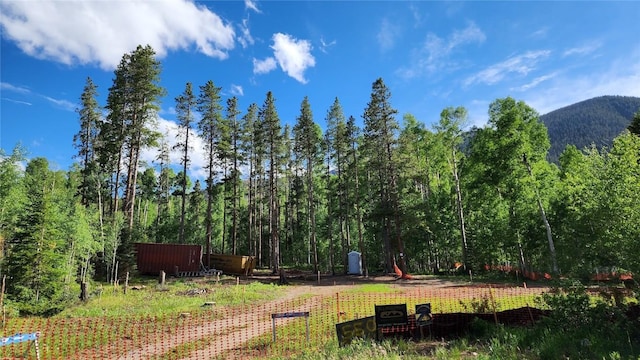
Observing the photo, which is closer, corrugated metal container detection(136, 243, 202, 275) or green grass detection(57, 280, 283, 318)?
green grass detection(57, 280, 283, 318)

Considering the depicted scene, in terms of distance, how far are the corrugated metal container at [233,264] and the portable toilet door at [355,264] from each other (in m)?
9.40

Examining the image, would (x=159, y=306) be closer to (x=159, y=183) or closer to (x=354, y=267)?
(x=354, y=267)

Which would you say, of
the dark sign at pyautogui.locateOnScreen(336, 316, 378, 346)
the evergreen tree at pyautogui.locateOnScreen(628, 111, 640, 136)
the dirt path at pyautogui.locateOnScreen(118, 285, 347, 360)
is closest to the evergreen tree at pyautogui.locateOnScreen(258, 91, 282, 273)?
the dirt path at pyautogui.locateOnScreen(118, 285, 347, 360)

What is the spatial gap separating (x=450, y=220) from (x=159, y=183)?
44.7 m

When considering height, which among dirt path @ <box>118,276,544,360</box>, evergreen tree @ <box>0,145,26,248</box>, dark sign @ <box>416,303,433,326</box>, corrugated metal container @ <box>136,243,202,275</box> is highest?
evergreen tree @ <box>0,145,26,248</box>

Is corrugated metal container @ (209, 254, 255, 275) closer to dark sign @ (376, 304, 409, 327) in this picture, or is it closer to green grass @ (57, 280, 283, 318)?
green grass @ (57, 280, 283, 318)

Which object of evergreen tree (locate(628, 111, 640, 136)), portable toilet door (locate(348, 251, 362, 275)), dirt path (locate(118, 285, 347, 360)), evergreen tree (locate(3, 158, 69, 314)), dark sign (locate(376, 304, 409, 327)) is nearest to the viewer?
dark sign (locate(376, 304, 409, 327))

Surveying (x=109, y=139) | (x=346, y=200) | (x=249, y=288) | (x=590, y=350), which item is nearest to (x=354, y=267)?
(x=346, y=200)

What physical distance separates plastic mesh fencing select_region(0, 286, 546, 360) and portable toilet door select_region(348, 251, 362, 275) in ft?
58.9

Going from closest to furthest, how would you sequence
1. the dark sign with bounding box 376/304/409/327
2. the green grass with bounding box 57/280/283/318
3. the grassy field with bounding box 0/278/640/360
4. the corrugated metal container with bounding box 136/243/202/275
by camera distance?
the grassy field with bounding box 0/278/640/360, the dark sign with bounding box 376/304/409/327, the green grass with bounding box 57/280/283/318, the corrugated metal container with bounding box 136/243/202/275

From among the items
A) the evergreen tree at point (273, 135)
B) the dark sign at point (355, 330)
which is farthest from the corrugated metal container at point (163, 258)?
the dark sign at point (355, 330)

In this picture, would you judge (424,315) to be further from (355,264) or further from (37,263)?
(355,264)

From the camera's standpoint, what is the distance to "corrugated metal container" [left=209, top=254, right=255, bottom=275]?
3097cm

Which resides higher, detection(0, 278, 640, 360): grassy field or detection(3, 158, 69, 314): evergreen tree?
detection(3, 158, 69, 314): evergreen tree
